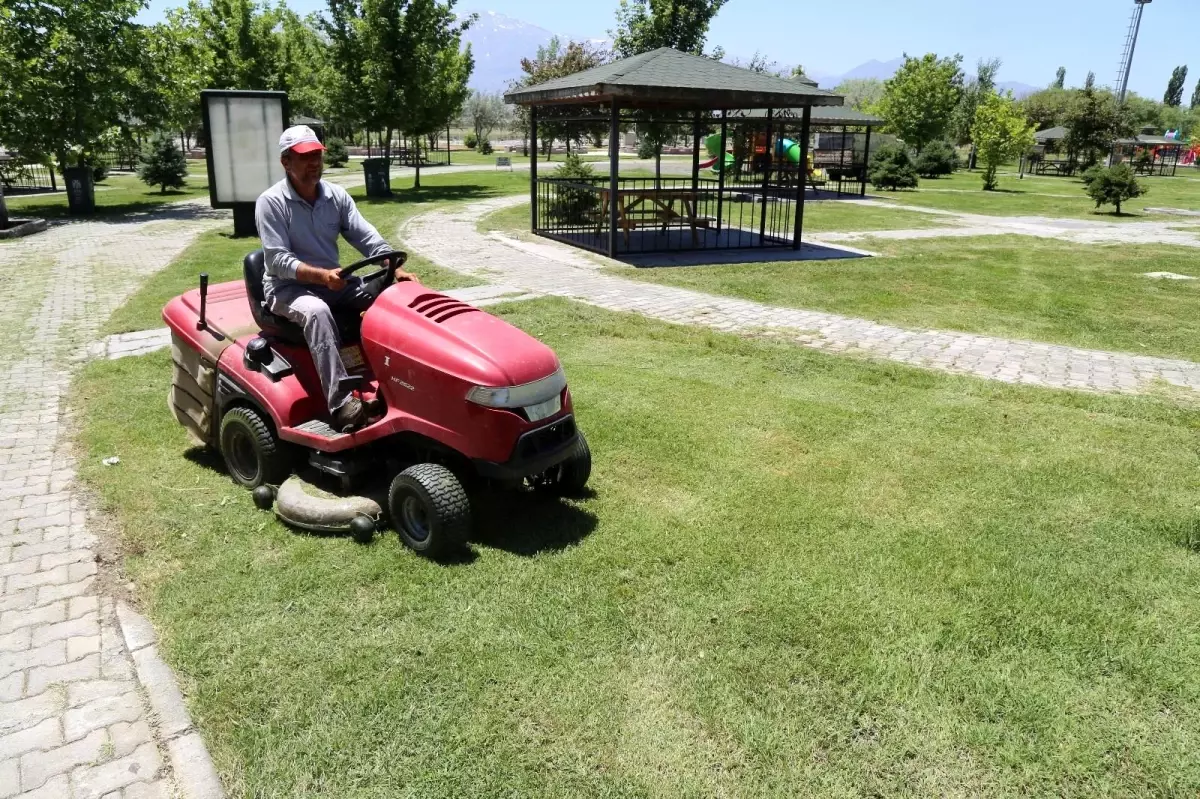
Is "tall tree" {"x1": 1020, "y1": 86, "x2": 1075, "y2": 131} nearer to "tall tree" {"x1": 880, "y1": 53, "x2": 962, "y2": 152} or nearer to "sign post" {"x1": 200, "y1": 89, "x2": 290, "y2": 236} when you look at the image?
"tall tree" {"x1": 880, "y1": 53, "x2": 962, "y2": 152}

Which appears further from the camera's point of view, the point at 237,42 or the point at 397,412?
the point at 237,42

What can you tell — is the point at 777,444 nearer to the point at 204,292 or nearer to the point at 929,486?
the point at 929,486

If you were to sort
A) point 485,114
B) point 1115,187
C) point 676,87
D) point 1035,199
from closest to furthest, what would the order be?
1. point 676,87
2. point 1115,187
3. point 1035,199
4. point 485,114

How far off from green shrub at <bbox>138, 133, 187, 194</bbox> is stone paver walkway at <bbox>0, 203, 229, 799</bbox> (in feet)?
70.6

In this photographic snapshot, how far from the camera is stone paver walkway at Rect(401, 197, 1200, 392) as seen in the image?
7199mm

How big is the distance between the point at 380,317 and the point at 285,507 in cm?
108

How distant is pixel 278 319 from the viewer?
4.26 m

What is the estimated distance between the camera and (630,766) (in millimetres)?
2686

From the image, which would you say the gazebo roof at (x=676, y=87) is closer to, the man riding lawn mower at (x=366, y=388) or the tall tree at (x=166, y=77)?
the man riding lawn mower at (x=366, y=388)

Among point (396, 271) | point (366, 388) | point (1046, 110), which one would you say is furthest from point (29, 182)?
point (1046, 110)

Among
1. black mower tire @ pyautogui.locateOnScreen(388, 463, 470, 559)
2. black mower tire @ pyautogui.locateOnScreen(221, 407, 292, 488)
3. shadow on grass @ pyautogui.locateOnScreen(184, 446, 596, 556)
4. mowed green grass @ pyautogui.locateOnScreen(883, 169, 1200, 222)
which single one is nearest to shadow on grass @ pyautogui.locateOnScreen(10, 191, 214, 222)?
black mower tire @ pyautogui.locateOnScreen(221, 407, 292, 488)

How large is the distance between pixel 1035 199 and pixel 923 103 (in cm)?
1809

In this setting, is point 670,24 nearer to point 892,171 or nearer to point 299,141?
point 892,171

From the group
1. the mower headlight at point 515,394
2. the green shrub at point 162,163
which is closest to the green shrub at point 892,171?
the green shrub at point 162,163
